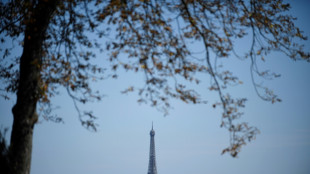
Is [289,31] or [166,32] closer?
[166,32]

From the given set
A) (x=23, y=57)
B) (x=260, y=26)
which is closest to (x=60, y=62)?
(x=23, y=57)

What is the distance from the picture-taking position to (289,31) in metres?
8.74

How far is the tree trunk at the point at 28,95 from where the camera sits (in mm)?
6547

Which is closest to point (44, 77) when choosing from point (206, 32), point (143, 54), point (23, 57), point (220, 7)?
point (23, 57)

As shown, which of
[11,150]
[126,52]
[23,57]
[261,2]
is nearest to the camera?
[11,150]

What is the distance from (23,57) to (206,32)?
5.78 m

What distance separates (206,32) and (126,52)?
9.18ft

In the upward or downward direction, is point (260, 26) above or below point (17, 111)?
above

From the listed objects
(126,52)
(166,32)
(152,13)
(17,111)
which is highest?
(152,13)

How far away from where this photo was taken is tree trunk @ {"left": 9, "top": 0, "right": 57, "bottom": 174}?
655 cm

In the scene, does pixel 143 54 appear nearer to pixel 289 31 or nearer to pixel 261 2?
pixel 261 2

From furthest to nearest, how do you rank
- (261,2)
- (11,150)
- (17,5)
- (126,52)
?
(17,5)
(261,2)
(126,52)
(11,150)

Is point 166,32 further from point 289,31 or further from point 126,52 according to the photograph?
point 289,31

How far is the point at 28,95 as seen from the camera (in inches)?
267
